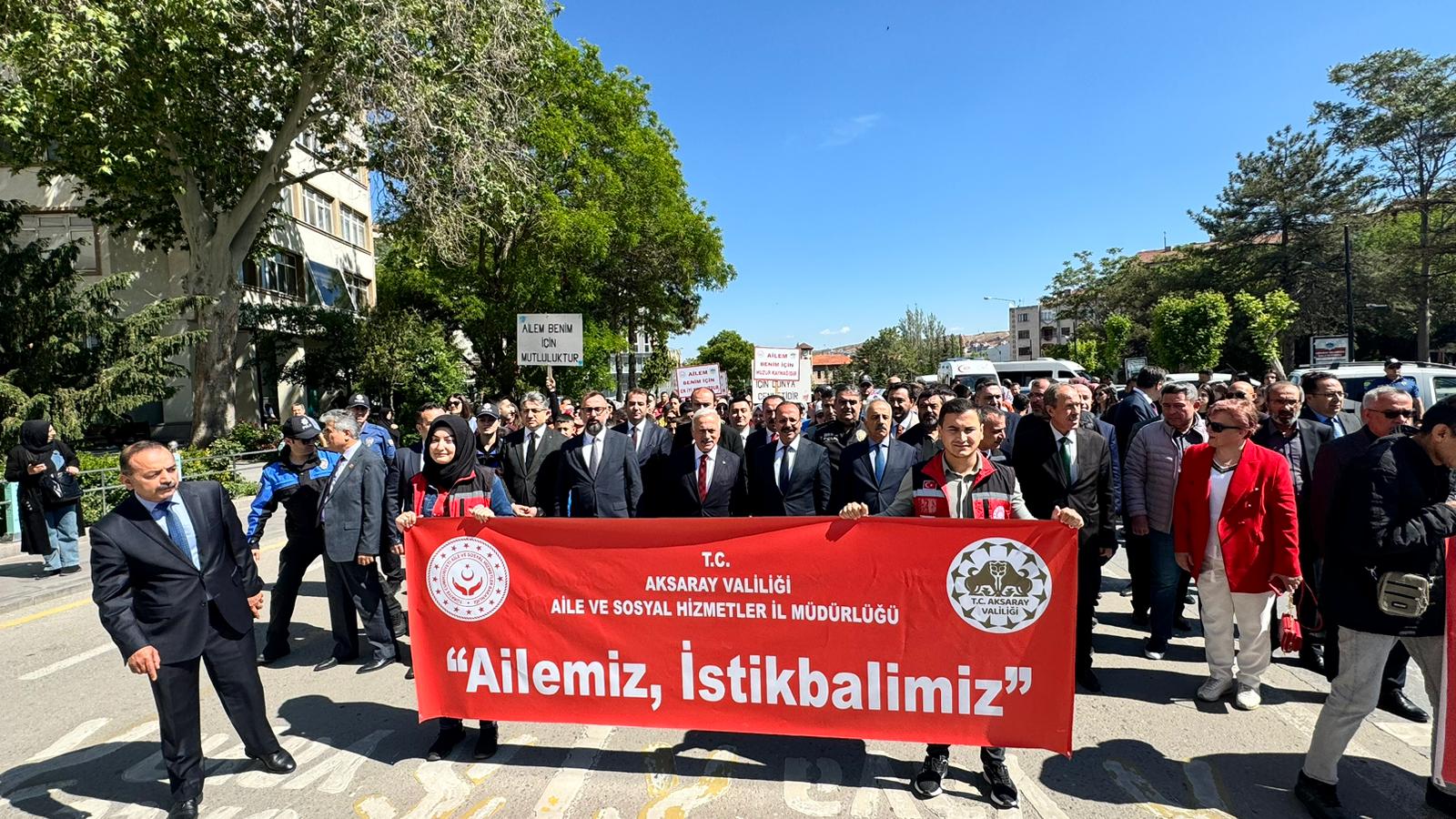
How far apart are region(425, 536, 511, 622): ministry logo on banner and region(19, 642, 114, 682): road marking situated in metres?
3.82

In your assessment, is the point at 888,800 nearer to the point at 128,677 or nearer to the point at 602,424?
the point at 602,424

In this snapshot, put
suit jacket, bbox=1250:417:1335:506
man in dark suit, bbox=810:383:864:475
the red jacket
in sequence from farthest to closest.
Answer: man in dark suit, bbox=810:383:864:475
suit jacket, bbox=1250:417:1335:506
the red jacket

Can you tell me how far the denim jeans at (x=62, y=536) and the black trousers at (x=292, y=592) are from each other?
461 centimetres

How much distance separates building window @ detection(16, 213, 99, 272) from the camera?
2112cm

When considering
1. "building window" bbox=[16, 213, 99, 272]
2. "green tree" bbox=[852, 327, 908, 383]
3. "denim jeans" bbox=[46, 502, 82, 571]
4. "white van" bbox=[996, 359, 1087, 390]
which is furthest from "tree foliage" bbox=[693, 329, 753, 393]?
"denim jeans" bbox=[46, 502, 82, 571]

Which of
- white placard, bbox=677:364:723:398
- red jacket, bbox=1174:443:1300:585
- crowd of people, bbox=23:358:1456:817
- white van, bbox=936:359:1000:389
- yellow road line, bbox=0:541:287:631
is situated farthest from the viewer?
white van, bbox=936:359:1000:389

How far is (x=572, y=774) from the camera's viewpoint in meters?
3.52

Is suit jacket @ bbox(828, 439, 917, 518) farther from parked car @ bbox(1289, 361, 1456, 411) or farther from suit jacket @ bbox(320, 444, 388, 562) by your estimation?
parked car @ bbox(1289, 361, 1456, 411)

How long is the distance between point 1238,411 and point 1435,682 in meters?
1.53

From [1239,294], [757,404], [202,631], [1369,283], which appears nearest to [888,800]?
[202,631]

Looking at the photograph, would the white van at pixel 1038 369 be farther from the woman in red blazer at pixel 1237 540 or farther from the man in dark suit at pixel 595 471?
the man in dark suit at pixel 595 471

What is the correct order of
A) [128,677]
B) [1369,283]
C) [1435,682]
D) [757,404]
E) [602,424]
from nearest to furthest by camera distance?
[1435,682]
[128,677]
[602,424]
[757,404]
[1369,283]

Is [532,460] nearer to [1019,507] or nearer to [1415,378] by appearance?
[1019,507]

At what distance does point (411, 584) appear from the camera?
148 inches
